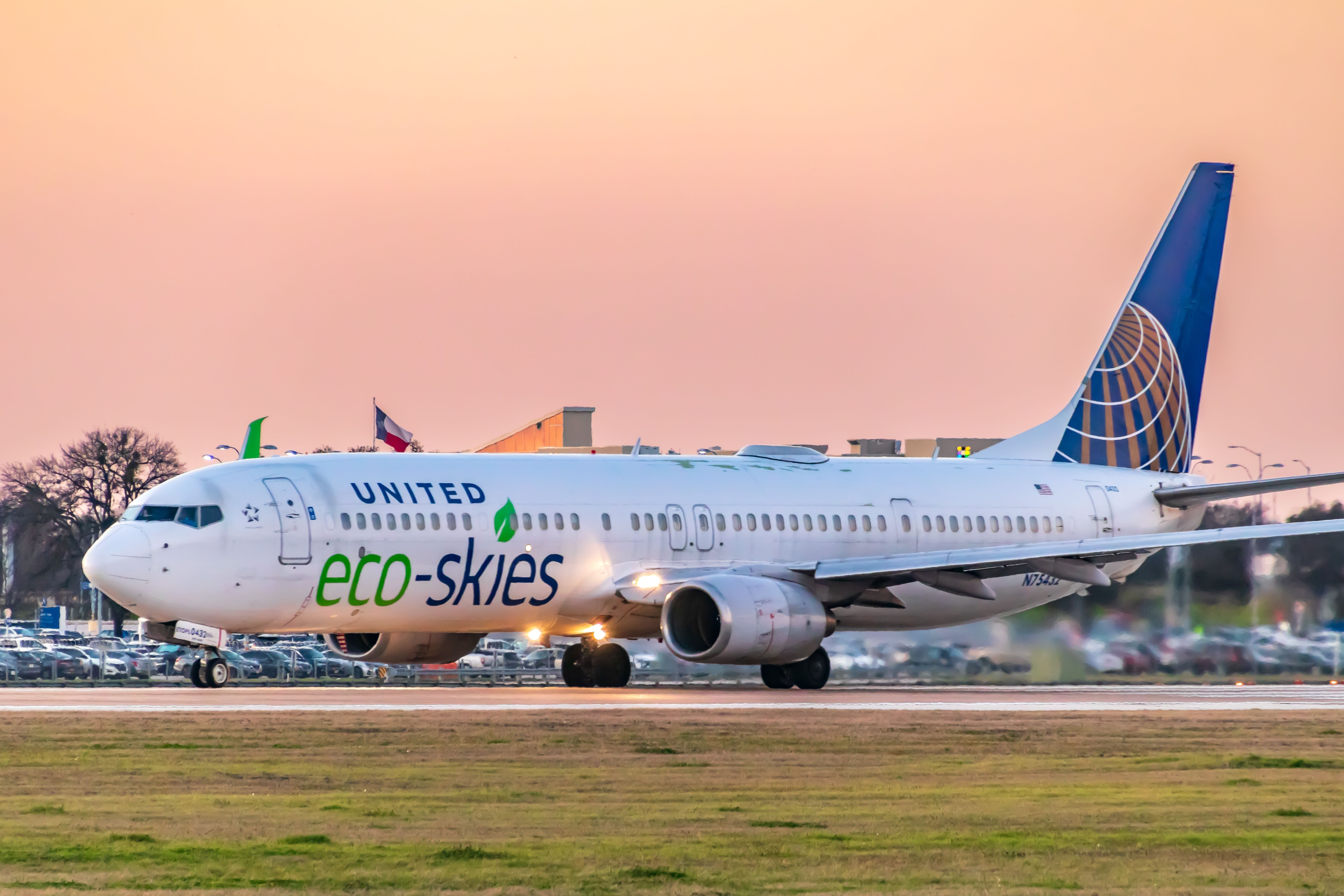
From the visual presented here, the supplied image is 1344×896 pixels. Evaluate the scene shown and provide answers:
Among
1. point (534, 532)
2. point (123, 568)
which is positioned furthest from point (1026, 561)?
point (123, 568)

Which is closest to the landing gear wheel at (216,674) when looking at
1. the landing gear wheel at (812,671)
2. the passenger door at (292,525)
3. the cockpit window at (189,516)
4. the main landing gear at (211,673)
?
the main landing gear at (211,673)

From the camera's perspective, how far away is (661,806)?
16.9 metres

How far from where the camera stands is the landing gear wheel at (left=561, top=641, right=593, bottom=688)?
38.3 m

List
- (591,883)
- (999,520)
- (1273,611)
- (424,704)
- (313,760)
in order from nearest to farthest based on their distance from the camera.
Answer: (591,883), (313,760), (424,704), (999,520), (1273,611)

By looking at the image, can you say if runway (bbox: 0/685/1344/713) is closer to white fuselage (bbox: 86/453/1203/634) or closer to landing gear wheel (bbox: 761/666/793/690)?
landing gear wheel (bbox: 761/666/793/690)

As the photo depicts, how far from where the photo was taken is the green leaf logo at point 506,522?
115ft

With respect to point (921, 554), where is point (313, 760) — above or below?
below

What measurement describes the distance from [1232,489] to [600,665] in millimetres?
13316

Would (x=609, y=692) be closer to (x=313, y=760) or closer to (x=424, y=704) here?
(x=424, y=704)

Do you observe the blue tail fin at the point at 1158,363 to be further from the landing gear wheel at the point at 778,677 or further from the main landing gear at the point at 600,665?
the main landing gear at the point at 600,665

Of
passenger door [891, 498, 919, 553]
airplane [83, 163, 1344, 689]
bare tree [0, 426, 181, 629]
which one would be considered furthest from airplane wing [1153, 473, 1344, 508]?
bare tree [0, 426, 181, 629]

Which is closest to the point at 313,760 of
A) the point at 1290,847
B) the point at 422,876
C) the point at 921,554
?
the point at 422,876

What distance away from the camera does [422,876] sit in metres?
12.9

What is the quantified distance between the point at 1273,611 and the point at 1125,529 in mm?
4236
